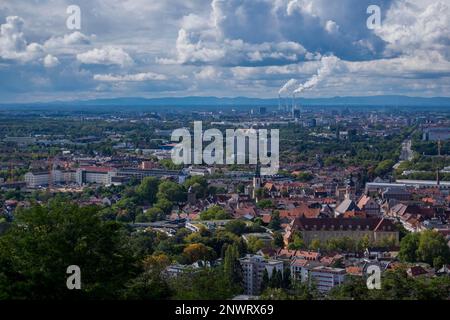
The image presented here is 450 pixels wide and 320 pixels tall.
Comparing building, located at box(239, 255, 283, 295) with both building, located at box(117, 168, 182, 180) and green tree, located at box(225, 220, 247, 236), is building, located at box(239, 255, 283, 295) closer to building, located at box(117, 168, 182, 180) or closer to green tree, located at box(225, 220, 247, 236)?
green tree, located at box(225, 220, 247, 236)

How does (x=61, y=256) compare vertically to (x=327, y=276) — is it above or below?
above

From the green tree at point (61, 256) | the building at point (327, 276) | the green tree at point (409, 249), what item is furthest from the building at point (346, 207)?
the green tree at point (61, 256)

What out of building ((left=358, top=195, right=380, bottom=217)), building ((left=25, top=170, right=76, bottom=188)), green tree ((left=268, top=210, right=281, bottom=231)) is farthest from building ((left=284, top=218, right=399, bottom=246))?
building ((left=25, top=170, right=76, bottom=188))

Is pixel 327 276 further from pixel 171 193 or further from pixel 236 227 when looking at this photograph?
pixel 171 193

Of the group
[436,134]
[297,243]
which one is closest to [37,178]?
[297,243]

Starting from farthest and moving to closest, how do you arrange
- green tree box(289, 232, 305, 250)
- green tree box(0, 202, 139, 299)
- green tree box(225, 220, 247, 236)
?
green tree box(225, 220, 247, 236)
green tree box(289, 232, 305, 250)
green tree box(0, 202, 139, 299)
